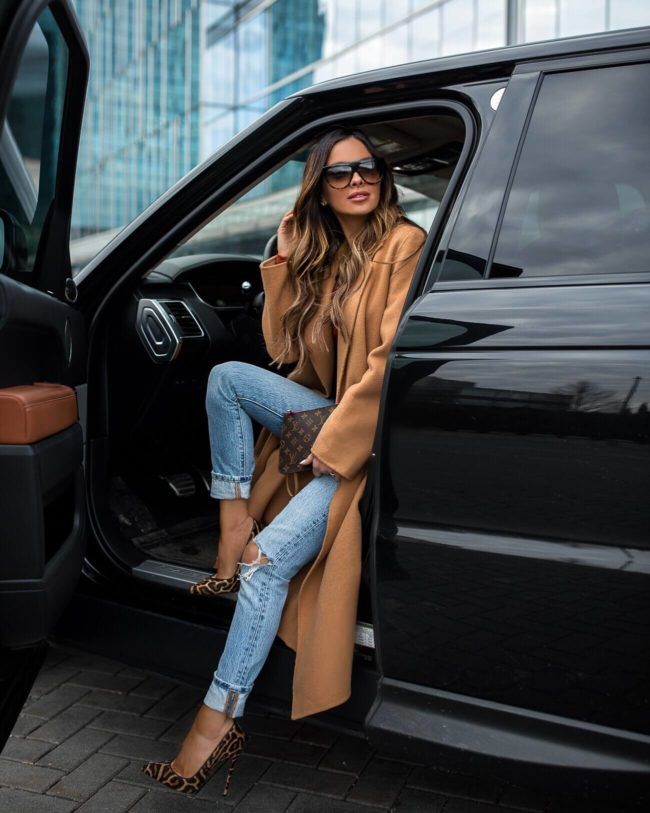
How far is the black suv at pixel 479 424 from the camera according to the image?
69.5 inches

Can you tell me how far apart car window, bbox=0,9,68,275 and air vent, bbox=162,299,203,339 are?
661 mm

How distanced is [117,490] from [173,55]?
22.4 metres

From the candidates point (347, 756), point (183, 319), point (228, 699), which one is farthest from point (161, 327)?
point (347, 756)

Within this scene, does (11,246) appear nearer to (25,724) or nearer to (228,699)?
(228,699)

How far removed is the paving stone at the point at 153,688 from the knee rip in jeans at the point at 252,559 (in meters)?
0.88

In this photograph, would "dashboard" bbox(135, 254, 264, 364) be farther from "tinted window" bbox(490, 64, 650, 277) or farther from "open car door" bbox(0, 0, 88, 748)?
"tinted window" bbox(490, 64, 650, 277)

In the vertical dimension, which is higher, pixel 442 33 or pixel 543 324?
pixel 442 33

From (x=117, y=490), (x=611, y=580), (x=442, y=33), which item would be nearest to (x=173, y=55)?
(x=442, y=33)

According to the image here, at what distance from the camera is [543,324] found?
6.05ft

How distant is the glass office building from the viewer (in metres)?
11.6

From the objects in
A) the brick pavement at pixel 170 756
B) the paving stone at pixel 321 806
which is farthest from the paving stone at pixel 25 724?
the paving stone at pixel 321 806

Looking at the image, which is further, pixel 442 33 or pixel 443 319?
pixel 442 33

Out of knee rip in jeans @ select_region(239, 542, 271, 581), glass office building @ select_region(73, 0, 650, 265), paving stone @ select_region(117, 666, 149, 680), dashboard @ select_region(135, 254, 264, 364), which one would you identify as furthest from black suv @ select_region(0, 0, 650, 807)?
glass office building @ select_region(73, 0, 650, 265)

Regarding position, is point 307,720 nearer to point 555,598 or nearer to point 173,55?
point 555,598
